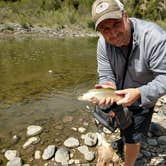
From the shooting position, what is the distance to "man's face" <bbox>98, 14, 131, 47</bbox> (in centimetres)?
277

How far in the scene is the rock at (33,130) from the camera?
500 cm

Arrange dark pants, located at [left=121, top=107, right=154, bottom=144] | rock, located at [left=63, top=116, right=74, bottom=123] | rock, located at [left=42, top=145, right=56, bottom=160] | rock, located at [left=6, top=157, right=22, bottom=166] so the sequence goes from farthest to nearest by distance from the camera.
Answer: rock, located at [left=63, top=116, right=74, bottom=123], rock, located at [left=42, top=145, right=56, bottom=160], rock, located at [left=6, top=157, right=22, bottom=166], dark pants, located at [left=121, top=107, right=154, bottom=144]

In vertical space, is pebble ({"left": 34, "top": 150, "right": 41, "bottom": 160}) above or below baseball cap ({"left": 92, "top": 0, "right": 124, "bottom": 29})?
below

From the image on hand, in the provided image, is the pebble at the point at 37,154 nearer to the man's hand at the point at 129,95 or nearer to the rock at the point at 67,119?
the rock at the point at 67,119

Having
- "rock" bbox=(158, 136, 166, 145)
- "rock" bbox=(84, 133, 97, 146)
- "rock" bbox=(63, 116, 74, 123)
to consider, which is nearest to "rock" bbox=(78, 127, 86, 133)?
"rock" bbox=(84, 133, 97, 146)

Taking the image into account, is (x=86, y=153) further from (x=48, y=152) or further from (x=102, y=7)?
(x=102, y=7)

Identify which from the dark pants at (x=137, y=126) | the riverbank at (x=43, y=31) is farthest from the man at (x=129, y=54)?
the riverbank at (x=43, y=31)

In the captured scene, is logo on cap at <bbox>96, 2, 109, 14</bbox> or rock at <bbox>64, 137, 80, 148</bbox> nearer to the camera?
logo on cap at <bbox>96, 2, 109, 14</bbox>

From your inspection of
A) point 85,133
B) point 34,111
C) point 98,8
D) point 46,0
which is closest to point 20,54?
point 34,111

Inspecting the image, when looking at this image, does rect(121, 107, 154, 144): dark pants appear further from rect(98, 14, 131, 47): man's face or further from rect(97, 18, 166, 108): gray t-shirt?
rect(98, 14, 131, 47): man's face

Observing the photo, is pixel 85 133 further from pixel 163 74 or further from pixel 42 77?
pixel 42 77

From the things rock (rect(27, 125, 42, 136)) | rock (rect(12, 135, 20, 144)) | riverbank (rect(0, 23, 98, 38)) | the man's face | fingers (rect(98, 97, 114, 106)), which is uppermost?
the man's face

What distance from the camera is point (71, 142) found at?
459 centimetres

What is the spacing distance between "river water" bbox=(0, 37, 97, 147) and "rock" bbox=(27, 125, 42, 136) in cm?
14
